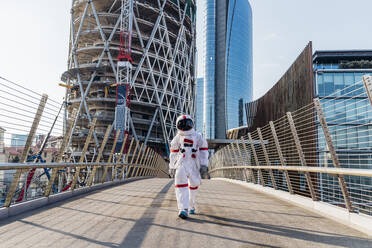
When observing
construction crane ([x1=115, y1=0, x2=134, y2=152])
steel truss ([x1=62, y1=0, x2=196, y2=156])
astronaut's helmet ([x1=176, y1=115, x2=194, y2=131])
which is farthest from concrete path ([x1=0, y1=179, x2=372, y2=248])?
steel truss ([x1=62, y1=0, x2=196, y2=156])

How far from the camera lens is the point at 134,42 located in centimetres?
3800

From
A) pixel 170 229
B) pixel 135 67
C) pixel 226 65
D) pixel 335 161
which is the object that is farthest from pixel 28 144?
pixel 226 65

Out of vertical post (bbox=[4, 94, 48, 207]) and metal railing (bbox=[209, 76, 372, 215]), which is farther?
vertical post (bbox=[4, 94, 48, 207])

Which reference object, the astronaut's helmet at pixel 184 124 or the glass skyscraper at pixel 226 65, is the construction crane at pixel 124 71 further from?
the glass skyscraper at pixel 226 65

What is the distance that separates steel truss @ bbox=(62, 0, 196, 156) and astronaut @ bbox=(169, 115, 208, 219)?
2717 cm

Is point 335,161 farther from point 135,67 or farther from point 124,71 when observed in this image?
point 135,67

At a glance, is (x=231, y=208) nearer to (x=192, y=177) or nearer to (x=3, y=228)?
(x=192, y=177)

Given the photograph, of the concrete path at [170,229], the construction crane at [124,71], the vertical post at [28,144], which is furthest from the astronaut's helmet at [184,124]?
the construction crane at [124,71]

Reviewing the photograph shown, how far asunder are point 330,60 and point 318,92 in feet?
33.9

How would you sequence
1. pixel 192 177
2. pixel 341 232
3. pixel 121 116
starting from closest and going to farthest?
pixel 341 232 < pixel 192 177 < pixel 121 116

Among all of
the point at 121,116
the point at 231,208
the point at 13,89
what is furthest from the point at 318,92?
the point at 13,89

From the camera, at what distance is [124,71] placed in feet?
109

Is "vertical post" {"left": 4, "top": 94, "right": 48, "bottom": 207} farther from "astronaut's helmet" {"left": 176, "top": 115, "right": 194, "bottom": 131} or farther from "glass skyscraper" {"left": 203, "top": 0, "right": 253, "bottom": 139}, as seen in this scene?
"glass skyscraper" {"left": 203, "top": 0, "right": 253, "bottom": 139}

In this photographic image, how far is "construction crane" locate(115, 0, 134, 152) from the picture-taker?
2667cm
